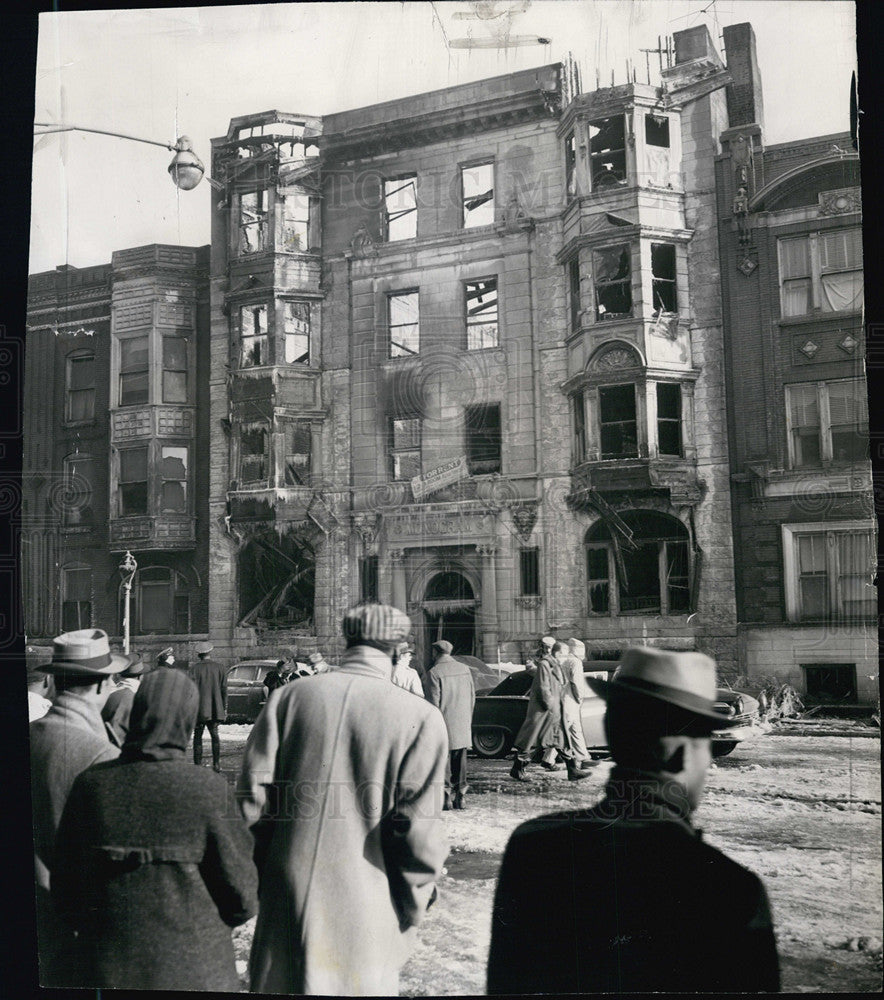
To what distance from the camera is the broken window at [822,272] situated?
16.5ft

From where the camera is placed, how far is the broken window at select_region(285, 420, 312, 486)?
5469mm

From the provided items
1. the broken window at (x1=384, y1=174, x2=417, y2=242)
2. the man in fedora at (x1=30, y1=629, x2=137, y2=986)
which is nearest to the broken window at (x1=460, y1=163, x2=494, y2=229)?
the broken window at (x1=384, y1=174, x2=417, y2=242)

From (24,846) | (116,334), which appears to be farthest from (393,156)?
(24,846)

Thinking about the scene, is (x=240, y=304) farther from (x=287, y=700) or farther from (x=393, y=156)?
(x=287, y=700)

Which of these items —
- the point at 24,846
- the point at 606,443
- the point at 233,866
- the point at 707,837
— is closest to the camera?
the point at 233,866

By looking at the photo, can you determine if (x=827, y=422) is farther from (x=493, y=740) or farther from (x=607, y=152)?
(x=493, y=740)

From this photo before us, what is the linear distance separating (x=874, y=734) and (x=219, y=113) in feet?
16.5

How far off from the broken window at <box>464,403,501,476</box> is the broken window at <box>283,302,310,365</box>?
3.58 feet

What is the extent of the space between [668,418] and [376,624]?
6.44ft

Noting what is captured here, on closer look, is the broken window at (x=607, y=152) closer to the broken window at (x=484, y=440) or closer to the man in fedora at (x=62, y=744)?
the broken window at (x=484, y=440)

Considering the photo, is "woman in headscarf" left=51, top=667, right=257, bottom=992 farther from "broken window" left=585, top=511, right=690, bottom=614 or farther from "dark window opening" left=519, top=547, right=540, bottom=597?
"broken window" left=585, top=511, right=690, bottom=614

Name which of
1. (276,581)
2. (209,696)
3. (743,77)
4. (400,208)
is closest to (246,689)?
(209,696)

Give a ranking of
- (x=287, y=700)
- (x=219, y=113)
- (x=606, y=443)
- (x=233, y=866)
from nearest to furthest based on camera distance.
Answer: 1. (x=233, y=866)
2. (x=287, y=700)
3. (x=606, y=443)
4. (x=219, y=113)

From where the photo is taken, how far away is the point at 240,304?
18.7ft
